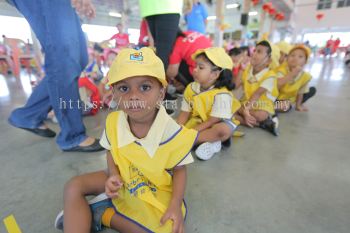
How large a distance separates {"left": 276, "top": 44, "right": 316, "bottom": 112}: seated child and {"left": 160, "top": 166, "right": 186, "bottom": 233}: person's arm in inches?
61.2

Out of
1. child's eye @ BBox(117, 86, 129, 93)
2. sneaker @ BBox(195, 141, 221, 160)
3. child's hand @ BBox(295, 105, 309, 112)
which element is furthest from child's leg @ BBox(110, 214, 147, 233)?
child's hand @ BBox(295, 105, 309, 112)

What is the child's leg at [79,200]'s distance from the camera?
57cm

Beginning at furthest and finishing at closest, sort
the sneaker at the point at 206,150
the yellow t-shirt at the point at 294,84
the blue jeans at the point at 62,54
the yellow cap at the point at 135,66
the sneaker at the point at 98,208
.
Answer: the yellow t-shirt at the point at 294,84 → the sneaker at the point at 206,150 → the blue jeans at the point at 62,54 → the sneaker at the point at 98,208 → the yellow cap at the point at 135,66

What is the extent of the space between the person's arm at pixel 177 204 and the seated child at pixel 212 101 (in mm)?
419

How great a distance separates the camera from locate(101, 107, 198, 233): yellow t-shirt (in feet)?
2.02

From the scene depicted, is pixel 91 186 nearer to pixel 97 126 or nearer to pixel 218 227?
pixel 218 227

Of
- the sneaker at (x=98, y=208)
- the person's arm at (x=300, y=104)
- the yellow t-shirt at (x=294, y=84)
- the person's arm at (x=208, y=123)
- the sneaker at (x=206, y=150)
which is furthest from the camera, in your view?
the person's arm at (x=300, y=104)

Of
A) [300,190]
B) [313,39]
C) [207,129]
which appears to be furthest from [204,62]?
[313,39]

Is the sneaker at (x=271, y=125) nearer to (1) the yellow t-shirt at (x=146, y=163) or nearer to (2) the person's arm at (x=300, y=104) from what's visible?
(2) the person's arm at (x=300, y=104)

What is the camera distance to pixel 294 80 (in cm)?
198

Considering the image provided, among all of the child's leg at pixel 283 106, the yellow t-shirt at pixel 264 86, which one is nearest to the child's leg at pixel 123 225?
the yellow t-shirt at pixel 264 86

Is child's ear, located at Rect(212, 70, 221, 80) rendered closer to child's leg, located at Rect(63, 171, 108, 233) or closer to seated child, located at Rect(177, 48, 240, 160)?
seated child, located at Rect(177, 48, 240, 160)

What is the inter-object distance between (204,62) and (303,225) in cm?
87

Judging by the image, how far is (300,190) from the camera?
862mm
